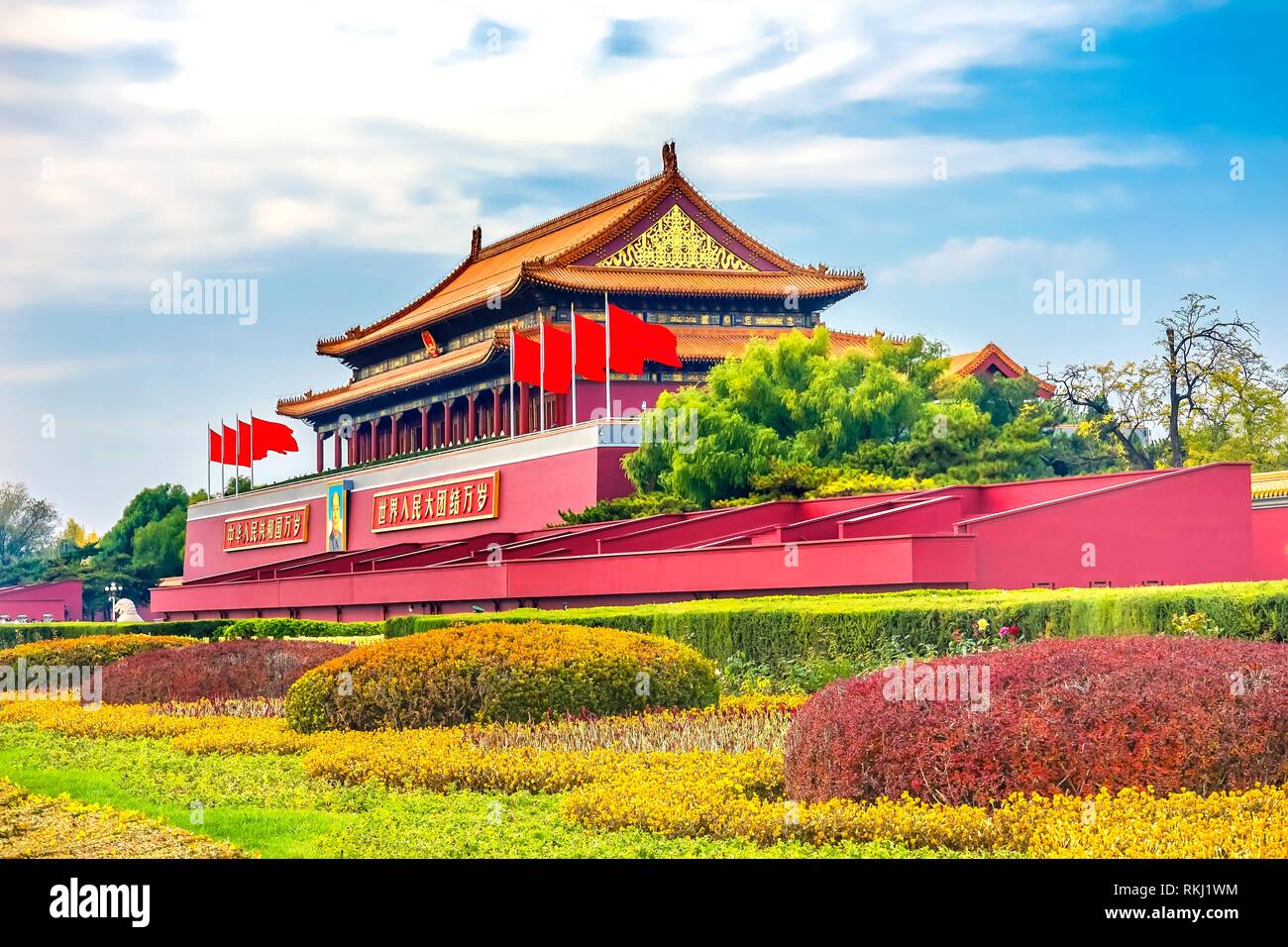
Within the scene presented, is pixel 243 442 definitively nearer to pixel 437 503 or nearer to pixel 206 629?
pixel 437 503

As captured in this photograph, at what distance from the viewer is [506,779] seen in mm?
9516

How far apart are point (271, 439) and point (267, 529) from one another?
2797 millimetres

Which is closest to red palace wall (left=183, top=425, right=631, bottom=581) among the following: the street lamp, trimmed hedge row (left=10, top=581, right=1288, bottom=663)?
the street lamp

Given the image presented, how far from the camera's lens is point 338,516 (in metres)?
43.5

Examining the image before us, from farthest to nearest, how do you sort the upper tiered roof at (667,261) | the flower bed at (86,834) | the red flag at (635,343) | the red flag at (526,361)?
the upper tiered roof at (667,261)
the red flag at (526,361)
the red flag at (635,343)
the flower bed at (86,834)

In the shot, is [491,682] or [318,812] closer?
[318,812]

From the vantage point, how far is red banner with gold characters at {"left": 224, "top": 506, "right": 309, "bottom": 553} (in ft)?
151

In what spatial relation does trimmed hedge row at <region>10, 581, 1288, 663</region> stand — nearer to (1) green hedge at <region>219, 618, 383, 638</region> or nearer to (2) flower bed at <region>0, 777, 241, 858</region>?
(2) flower bed at <region>0, 777, 241, 858</region>

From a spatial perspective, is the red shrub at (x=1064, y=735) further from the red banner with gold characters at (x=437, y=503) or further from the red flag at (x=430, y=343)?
the red flag at (x=430, y=343)

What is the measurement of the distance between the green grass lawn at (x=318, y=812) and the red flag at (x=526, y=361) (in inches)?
951

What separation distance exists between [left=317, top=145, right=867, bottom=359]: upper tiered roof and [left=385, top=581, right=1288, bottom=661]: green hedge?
79.2ft

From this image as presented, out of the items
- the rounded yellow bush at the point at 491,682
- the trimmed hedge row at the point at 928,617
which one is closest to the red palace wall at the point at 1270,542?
the trimmed hedge row at the point at 928,617

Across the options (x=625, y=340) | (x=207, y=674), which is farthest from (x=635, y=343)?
(x=207, y=674)

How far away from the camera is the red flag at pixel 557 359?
117 feet
